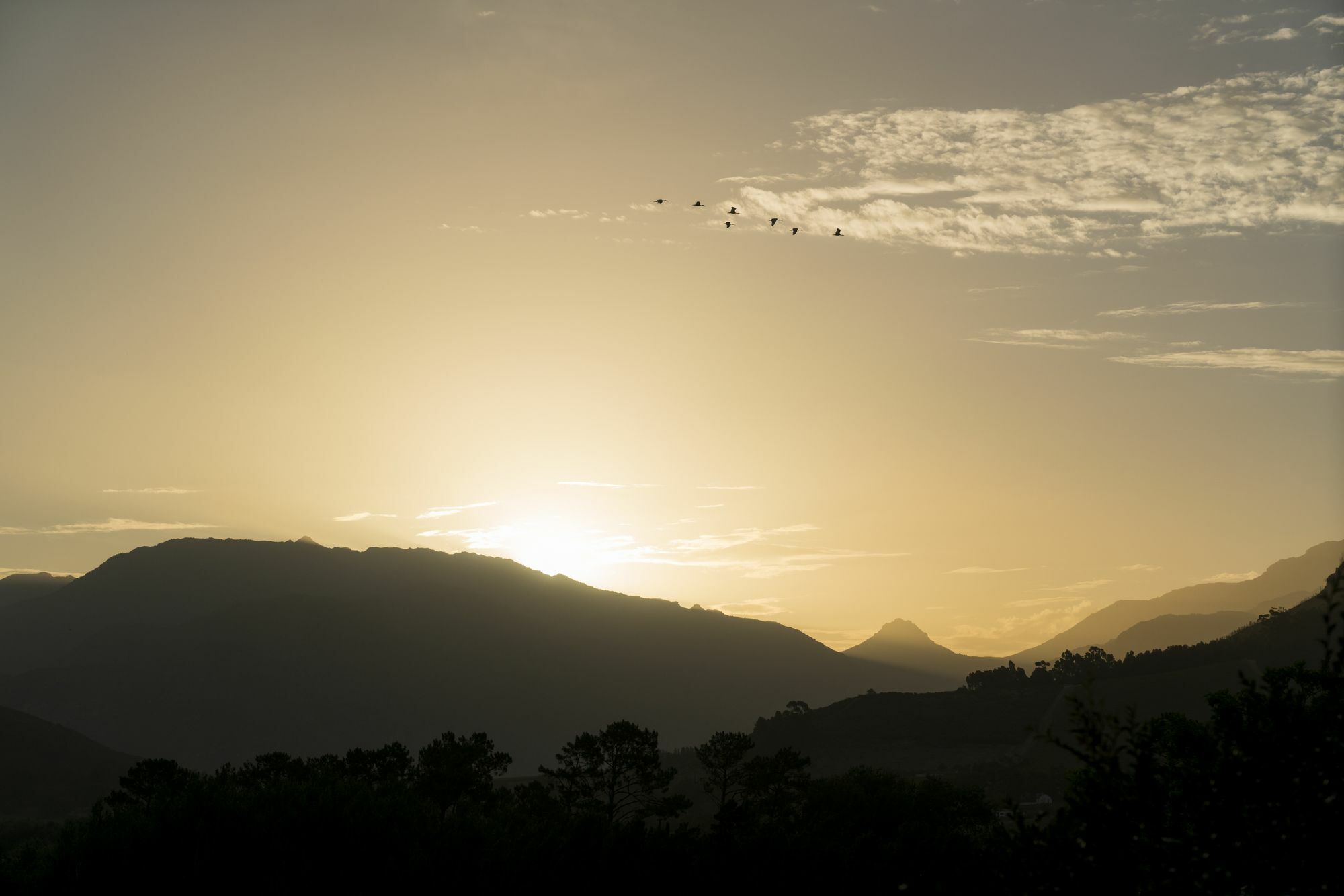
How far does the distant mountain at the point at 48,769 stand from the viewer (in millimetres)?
153875

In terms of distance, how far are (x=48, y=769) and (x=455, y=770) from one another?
138209mm

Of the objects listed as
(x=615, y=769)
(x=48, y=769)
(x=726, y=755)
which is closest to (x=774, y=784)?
(x=726, y=755)

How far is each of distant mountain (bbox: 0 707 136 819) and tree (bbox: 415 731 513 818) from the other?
11270 centimetres

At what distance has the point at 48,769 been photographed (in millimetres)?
165000

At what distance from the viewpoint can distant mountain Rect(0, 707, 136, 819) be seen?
154 m

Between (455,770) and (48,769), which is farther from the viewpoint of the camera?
(48,769)

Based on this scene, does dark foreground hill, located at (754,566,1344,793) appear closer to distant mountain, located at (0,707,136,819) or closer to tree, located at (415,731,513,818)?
tree, located at (415,731,513,818)

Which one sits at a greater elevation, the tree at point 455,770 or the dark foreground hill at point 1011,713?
the tree at point 455,770

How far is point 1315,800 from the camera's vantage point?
14125 mm

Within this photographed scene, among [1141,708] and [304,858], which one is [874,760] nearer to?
[1141,708]

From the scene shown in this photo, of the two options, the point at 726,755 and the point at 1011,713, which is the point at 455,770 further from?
the point at 1011,713

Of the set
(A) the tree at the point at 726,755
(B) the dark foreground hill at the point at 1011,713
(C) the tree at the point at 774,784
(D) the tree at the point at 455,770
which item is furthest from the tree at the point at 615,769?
(B) the dark foreground hill at the point at 1011,713

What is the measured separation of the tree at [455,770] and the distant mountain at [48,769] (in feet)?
370

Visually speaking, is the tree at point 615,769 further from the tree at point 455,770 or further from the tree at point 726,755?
the tree at point 726,755
